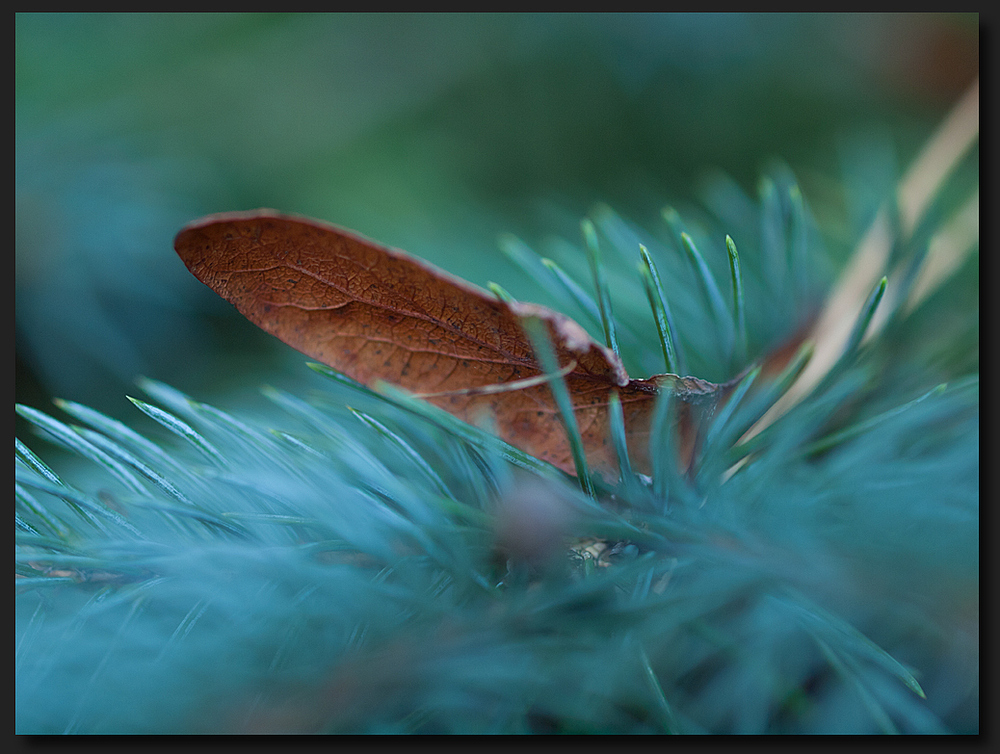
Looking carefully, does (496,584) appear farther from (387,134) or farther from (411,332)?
(387,134)

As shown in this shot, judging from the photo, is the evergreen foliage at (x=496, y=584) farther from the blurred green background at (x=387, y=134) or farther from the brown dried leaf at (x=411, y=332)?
the blurred green background at (x=387, y=134)

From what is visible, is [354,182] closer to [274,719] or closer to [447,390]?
[447,390]

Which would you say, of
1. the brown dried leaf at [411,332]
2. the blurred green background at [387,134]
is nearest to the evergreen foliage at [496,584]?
the brown dried leaf at [411,332]

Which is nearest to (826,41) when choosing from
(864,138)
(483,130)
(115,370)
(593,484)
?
(864,138)

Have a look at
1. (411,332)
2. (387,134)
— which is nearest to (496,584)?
(411,332)

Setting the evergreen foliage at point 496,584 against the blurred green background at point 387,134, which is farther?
the blurred green background at point 387,134

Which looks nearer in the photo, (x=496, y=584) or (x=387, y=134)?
(x=496, y=584)

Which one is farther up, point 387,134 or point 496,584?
point 387,134

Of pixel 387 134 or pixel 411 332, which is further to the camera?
pixel 387 134
